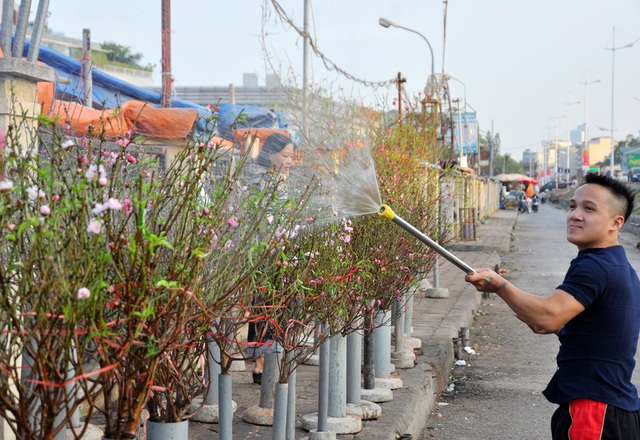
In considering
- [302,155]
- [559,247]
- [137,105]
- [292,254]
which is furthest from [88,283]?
[559,247]

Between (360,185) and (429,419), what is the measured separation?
3.62 m

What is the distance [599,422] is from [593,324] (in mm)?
376

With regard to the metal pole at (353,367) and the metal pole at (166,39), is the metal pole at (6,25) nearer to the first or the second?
the metal pole at (353,367)

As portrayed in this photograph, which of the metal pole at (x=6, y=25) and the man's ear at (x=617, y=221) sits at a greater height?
the metal pole at (x=6, y=25)

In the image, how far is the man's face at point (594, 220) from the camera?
364 centimetres

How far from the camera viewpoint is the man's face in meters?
3.64

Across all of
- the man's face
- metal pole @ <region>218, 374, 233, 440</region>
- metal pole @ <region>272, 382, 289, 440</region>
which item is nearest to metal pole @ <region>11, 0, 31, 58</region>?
metal pole @ <region>218, 374, 233, 440</region>

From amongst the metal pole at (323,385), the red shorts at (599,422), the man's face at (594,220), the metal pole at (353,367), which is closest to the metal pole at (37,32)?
the metal pole at (323,385)

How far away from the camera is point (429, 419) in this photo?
7320 millimetres

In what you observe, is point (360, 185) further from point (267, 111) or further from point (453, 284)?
point (453, 284)

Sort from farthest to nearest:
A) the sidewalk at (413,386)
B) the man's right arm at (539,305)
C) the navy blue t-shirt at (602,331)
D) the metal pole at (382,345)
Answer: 1. the metal pole at (382,345)
2. the sidewalk at (413,386)
3. the navy blue t-shirt at (602,331)
4. the man's right arm at (539,305)

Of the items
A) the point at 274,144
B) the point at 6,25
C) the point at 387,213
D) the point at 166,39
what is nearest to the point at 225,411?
the point at 387,213

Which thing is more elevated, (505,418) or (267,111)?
(267,111)

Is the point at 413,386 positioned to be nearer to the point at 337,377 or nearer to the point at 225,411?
the point at 337,377
